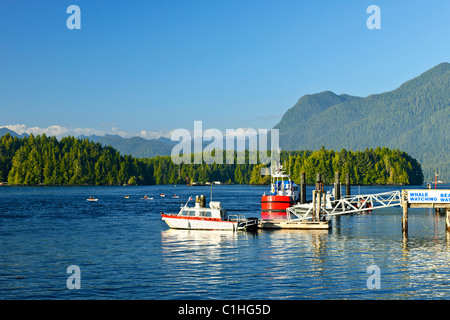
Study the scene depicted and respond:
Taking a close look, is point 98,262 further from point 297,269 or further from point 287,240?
point 287,240

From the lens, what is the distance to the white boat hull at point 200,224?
6366 cm

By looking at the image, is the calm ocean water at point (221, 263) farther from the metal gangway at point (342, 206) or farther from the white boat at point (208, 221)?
the metal gangway at point (342, 206)

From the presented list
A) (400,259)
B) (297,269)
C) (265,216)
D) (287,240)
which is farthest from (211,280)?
(265,216)

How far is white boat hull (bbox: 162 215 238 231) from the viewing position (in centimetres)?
6366

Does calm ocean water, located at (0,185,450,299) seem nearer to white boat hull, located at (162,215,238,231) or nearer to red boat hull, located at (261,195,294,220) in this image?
white boat hull, located at (162,215,238,231)

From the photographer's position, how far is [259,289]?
32750 mm

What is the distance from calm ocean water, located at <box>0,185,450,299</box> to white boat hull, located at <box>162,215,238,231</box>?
3.46 ft

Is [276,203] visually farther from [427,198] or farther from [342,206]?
[427,198]

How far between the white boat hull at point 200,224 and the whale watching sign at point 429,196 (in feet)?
69.2

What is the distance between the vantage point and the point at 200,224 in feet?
211

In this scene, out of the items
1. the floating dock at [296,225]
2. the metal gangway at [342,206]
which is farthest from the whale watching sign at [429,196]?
the floating dock at [296,225]

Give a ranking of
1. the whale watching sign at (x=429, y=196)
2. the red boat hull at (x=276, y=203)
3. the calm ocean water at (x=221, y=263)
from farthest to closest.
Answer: the red boat hull at (x=276, y=203)
the whale watching sign at (x=429, y=196)
the calm ocean water at (x=221, y=263)

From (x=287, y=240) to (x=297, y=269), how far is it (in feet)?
55.7
